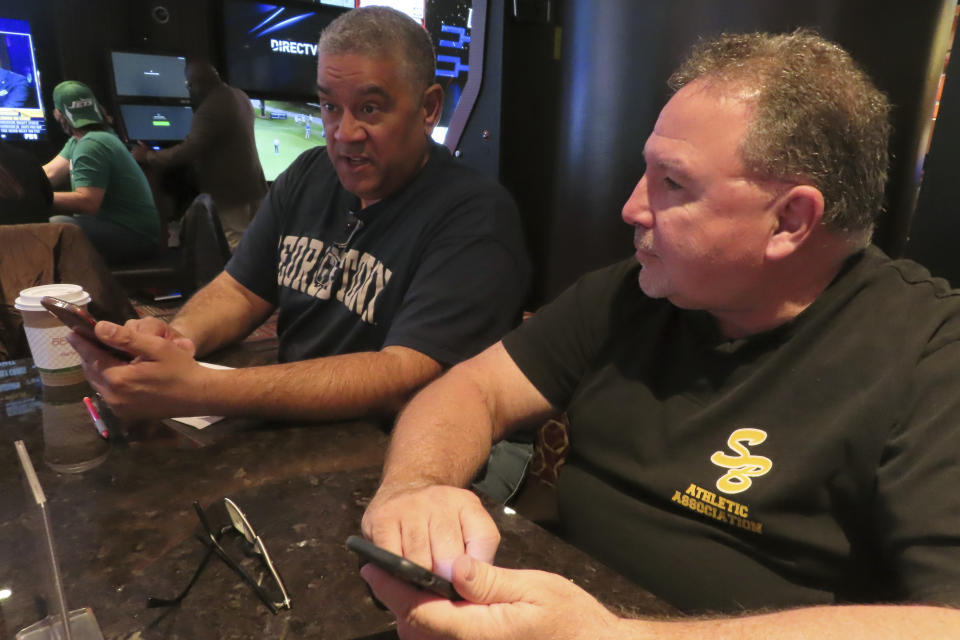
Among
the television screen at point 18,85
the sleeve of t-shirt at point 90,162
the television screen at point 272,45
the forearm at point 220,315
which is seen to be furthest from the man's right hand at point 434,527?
the television screen at point 18,85

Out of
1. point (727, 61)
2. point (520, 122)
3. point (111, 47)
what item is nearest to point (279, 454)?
point (727, 61)

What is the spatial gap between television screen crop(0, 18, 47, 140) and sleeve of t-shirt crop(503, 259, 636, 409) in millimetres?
5587

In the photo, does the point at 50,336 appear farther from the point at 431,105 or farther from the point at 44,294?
the point at 431,105

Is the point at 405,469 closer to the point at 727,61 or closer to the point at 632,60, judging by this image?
the point at 727,61

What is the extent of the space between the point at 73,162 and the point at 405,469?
3917 millimetres

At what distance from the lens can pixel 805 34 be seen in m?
1.03

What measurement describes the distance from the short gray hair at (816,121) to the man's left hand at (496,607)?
25.2 inches

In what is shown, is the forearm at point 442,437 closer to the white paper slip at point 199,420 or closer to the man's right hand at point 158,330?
the white paper slip at point 199,420

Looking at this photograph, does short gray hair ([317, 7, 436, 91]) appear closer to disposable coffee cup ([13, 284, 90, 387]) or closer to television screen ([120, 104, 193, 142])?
disposable coffee cup ([13, 284, 90, 387])

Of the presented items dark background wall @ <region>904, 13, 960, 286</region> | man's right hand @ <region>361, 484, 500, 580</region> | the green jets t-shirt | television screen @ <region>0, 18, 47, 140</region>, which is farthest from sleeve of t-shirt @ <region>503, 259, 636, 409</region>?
television screen @ <region>0, 18, 47, 140</region>

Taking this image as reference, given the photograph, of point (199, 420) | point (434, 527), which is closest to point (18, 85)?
point (199, 420)

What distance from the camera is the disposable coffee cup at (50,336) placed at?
3.78ft

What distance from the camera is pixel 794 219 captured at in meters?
0.95

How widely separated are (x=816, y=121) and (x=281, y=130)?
19.7ft
